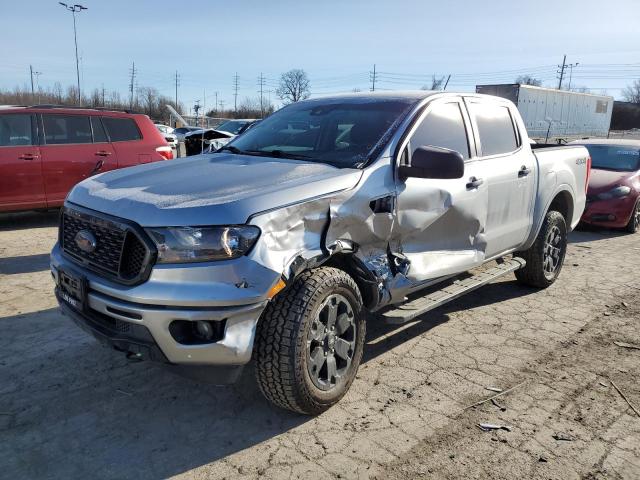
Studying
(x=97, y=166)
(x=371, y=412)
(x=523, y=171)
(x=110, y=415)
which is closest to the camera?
(x=110, y=415)

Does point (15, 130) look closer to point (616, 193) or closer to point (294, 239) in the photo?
point (294, 239)

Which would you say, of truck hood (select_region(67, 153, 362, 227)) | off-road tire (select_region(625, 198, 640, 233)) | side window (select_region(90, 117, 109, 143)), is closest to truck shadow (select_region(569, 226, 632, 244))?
off-road tire (select_region(625, 198, 640, 233))

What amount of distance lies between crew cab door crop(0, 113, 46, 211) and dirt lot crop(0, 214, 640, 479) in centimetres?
344

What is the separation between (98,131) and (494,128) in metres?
6.33

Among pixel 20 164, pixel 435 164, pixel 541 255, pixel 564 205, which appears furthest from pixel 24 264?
pixel 564 205

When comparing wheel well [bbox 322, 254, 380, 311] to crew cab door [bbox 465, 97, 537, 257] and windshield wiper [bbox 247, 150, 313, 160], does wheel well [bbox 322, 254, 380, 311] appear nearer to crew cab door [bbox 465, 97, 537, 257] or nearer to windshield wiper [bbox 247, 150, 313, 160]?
windshield wiper [bbox 247, 150, 313, 160]

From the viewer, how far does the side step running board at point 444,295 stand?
11.6 ft

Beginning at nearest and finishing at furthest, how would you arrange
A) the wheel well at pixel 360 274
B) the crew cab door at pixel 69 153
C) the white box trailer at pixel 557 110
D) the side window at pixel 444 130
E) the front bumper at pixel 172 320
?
the front bumper at pixel 172 320, the wheel well at pixel 360 274, the side window at pixel 444 130, the crew cab door at pixel 69 153, the white box trailer at pixel 557 110

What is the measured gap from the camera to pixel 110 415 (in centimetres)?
314

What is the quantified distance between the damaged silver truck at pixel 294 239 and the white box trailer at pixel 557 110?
2207 cm

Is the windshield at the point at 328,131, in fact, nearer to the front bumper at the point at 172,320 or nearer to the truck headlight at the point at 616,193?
the front bumper at the point at 172,320

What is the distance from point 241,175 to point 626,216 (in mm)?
8253

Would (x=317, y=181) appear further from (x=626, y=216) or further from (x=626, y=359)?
(x=626, y=216)

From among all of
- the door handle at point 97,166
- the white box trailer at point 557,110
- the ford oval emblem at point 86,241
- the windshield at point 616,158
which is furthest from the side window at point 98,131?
the white box trailer at point 557,110
